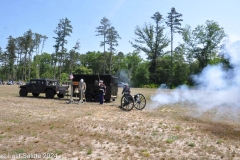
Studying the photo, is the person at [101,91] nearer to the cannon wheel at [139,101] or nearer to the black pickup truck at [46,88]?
the cannon wheel at [139,101]

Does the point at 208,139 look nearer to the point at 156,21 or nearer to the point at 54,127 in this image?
the point at 54,127

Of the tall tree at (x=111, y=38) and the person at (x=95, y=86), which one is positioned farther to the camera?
the tall tree at (x=111, y=38)

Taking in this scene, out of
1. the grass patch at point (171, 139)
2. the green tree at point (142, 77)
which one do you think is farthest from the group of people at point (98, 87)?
the green tree at point (142, 77)

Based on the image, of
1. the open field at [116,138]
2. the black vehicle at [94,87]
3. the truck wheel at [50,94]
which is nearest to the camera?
the open field at [116,138]

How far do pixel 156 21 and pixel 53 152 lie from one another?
55.9m

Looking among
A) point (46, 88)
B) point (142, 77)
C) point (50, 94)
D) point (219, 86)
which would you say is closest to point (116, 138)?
point (219, 86)

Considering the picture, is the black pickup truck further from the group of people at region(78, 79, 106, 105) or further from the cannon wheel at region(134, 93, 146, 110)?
the cannon wheel at region(134, 93, 146, 110)

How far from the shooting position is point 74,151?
652 cm

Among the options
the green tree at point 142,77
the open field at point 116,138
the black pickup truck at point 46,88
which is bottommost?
the open field at point 116,138

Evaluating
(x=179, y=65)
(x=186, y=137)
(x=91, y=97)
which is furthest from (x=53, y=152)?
(x=179, y=65)

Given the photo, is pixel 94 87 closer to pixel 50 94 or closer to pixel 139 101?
pixel 50 94

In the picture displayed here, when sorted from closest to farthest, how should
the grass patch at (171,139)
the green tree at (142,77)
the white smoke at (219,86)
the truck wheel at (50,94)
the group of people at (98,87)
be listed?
the grass patch at (171,139)
the white smoke at (219,86)
the group of people at (98,87)
the truck wheel at (50,94)
the green tree at (142,77)

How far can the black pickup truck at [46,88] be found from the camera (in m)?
21.6

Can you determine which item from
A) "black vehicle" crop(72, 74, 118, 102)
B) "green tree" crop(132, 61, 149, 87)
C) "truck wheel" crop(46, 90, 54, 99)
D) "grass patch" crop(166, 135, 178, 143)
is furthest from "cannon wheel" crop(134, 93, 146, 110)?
"green tree" crop(132, 61, 149, 87)
